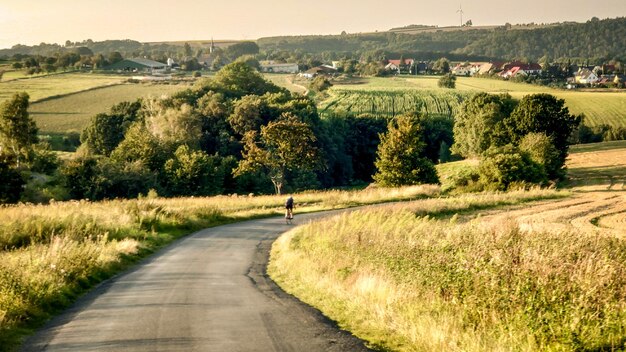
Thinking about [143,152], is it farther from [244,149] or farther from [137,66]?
[137,66]

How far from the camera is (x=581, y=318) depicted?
9.36 metres

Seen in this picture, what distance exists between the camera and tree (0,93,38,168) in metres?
63.5

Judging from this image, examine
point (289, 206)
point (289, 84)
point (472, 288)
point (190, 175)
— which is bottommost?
point (190, 175)

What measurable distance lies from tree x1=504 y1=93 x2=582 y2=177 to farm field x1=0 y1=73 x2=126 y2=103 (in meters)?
74.5

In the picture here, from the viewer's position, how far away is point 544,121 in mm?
67938

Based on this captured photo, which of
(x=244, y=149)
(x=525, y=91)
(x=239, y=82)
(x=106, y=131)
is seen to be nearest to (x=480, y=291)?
(x=244, y=149)

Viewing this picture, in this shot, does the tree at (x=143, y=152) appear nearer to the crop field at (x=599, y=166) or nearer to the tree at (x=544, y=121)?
the tree at (x=544, y=121)

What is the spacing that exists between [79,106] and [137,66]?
2556 inches

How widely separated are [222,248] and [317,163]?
149 ft

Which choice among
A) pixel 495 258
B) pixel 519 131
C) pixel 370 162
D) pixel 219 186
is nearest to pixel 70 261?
pixel 495 258

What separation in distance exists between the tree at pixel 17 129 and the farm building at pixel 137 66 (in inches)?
3792

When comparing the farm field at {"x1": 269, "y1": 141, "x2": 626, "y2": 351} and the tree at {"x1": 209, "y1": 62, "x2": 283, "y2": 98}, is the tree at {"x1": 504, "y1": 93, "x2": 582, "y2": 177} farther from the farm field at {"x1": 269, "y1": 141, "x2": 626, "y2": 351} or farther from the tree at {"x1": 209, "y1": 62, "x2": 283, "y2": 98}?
the farm field at {"x1": 269, "y1": 141, "x2": 626, "y2": 351}

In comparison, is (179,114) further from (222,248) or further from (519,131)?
(222,248)

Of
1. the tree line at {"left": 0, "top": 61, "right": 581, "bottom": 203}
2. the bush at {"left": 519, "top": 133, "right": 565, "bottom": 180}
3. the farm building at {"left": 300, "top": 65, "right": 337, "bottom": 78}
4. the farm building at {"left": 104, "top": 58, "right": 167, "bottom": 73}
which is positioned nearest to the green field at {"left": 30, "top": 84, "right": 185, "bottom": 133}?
the tree line at {"left": 0, "top": 61, "right": 581, "bottom": 203}
